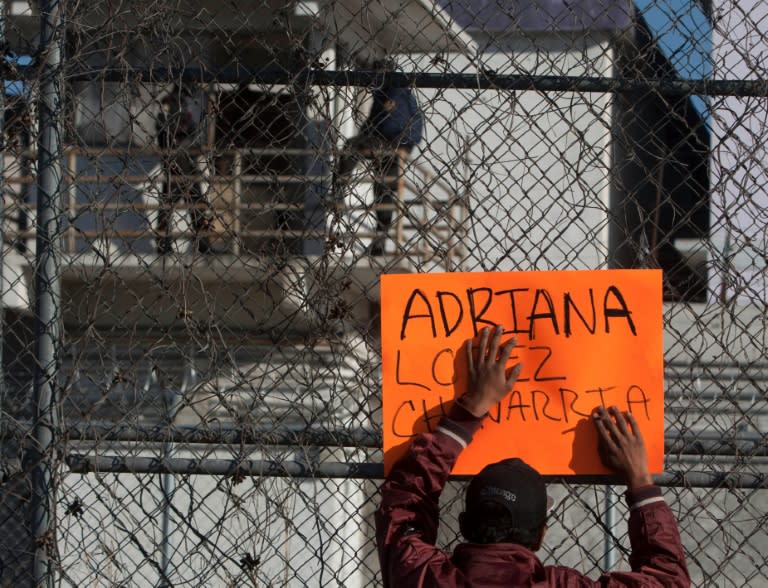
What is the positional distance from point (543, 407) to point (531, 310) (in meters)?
0.28

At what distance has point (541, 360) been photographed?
8.85 feet

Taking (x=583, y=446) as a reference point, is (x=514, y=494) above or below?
below

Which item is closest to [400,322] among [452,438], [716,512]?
[452,438]

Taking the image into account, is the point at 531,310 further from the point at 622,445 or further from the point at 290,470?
the point at 290,470

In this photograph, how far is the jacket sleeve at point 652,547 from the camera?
2254 millimetres

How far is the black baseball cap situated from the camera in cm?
224

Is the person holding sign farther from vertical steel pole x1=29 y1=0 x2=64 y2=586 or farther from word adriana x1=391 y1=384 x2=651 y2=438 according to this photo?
vertical steel pole x1=29 y1=0 x2=64 y2=586

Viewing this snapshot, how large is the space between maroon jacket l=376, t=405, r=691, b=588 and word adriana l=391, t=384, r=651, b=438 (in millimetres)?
64

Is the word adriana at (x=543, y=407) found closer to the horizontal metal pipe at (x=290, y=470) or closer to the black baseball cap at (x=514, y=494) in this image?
the horizontal metal pipe at (x=290, y=470)

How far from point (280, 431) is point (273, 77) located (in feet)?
3.63

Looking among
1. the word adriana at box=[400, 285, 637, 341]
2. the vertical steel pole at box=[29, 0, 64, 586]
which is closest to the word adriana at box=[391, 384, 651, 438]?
the word adriana at box=[400, 285, 637, 341]

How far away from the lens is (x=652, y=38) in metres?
2.85

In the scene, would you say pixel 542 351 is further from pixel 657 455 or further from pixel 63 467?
pixel 63 467

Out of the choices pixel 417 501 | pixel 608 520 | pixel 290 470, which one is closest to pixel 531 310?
pixel 417 501
